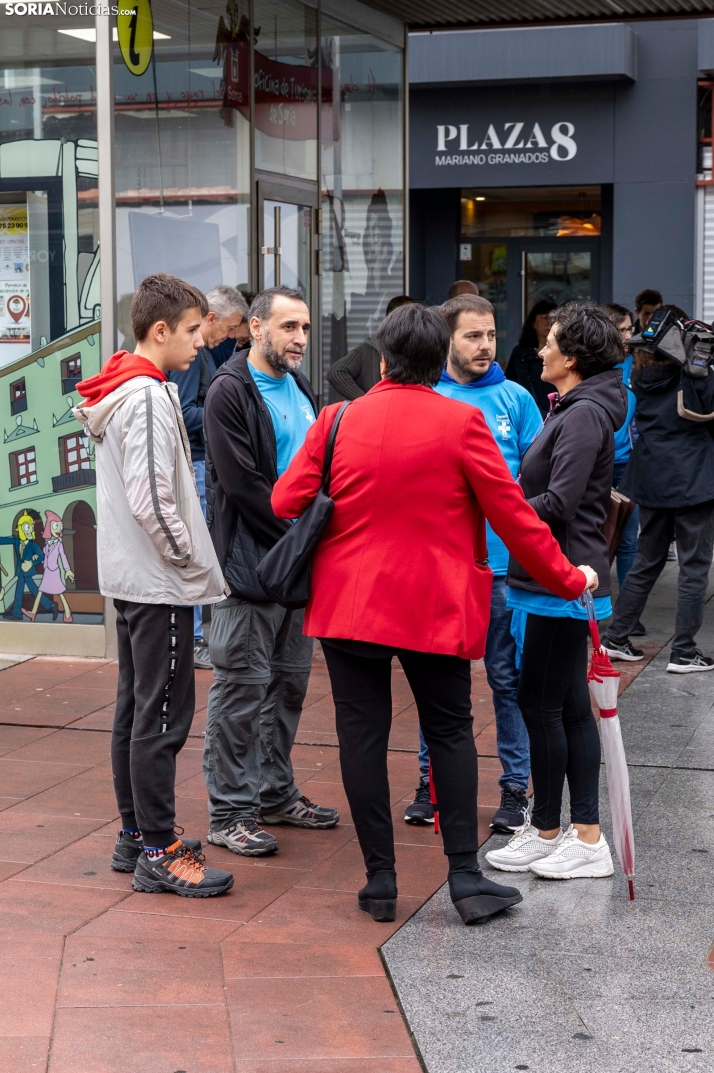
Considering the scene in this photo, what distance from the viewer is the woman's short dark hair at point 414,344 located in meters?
4.03

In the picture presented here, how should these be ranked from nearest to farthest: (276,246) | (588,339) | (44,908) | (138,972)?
(138,972) → (44,908) → (588,339) → (276,246)

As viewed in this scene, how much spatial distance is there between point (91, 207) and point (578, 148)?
11.4 m

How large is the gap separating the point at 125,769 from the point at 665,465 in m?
4.07

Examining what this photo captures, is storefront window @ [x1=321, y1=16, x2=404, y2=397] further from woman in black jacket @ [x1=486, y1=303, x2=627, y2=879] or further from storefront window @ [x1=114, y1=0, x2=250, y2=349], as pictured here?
woman in black jacket @ [x1=486, y1=303, x2=627, y2=879]

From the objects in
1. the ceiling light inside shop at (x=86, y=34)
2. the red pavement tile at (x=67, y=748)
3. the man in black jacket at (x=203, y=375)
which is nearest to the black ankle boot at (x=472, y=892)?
the red pavement tile at (x=67, y=748)

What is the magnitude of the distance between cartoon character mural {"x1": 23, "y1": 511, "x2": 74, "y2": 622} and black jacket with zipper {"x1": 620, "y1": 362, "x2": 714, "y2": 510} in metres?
3.14

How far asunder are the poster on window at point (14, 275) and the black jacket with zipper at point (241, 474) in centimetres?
344

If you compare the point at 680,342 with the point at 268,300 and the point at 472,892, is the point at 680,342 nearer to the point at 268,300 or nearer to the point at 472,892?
the point at 268,300

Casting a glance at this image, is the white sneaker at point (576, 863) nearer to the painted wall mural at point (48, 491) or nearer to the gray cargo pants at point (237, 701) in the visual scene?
the gray cargo pants at point (237, 701)

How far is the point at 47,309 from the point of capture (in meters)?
Result: 7.82

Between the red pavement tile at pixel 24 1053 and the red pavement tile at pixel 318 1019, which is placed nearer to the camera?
the red pavement tile at pixel 24 1053

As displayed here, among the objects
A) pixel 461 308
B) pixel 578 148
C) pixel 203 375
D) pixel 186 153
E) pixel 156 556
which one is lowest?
pixel 156 556

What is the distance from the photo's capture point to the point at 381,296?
11.0m

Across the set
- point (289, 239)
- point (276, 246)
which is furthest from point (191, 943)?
point (289, 239)
